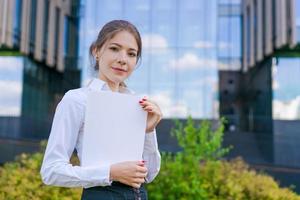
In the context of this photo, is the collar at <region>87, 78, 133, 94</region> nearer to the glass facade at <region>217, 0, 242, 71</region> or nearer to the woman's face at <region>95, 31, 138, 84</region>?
the woman's face at <region>95, 31, 138, 84</region>

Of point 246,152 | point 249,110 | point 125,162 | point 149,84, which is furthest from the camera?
point 249,110

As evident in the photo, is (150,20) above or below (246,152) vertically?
above

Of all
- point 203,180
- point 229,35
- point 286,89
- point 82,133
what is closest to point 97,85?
point 82,133

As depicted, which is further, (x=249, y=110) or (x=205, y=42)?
(x=249, y=110)

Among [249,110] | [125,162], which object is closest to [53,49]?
[249,110]

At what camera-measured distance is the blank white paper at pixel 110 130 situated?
4.67ft

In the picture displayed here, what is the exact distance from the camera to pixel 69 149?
4.76ft

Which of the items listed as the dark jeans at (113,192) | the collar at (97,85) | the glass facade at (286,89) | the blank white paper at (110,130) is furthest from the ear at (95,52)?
the glass facade at (286,89)

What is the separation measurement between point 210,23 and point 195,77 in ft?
9.50

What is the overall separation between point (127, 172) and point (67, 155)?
0.72 feet

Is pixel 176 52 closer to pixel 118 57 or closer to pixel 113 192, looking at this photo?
pixel 118 57

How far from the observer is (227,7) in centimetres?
2298

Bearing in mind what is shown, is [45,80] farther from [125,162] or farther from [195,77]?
[125,162]

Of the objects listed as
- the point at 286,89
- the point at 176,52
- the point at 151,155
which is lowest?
the point at 151,155
